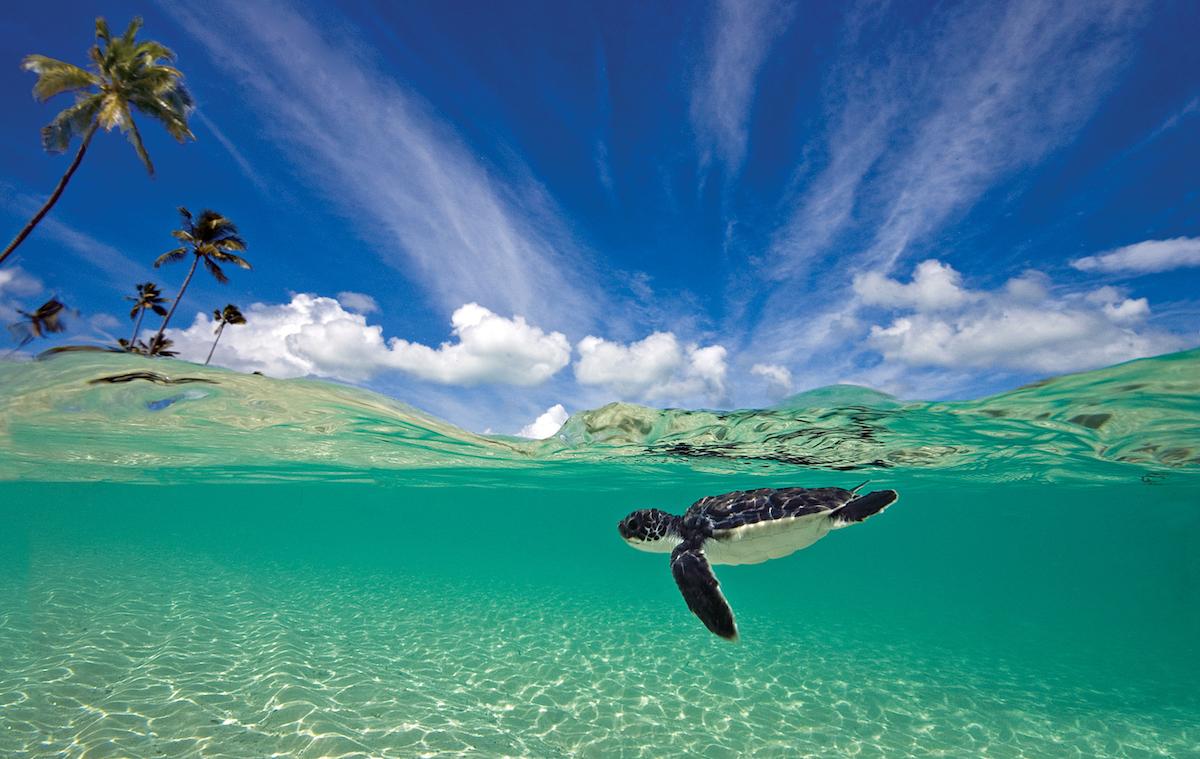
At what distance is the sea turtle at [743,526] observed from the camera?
530 cm

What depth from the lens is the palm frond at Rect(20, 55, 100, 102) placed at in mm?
14586

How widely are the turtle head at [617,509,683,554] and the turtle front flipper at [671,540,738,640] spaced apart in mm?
1335

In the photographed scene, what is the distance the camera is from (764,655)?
13.8 metres

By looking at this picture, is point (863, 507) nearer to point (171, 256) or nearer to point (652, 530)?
point (652, 530)

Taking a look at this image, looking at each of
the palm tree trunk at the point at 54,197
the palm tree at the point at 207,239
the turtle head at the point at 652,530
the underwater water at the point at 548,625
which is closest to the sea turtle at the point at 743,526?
the turtle head at the point at 652,530

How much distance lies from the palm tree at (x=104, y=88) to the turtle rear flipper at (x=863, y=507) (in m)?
23.4

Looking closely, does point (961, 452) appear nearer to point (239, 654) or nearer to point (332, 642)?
point (332, 642)

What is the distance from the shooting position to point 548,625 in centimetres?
1588

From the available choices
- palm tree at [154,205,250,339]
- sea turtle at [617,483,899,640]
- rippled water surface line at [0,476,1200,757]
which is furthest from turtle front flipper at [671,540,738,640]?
palm tree at [154,205,250,339]

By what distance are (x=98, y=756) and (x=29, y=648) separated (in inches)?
264

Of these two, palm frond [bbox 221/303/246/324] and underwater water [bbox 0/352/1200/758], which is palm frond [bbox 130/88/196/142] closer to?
underwater water [bbox 0/352/1200/758]

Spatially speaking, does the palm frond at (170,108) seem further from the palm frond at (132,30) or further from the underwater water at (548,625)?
the underwater water at (548,625)

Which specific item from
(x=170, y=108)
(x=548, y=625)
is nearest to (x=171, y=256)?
(x=170, y=108)

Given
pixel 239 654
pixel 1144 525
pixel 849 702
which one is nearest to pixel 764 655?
pixel 849 702
